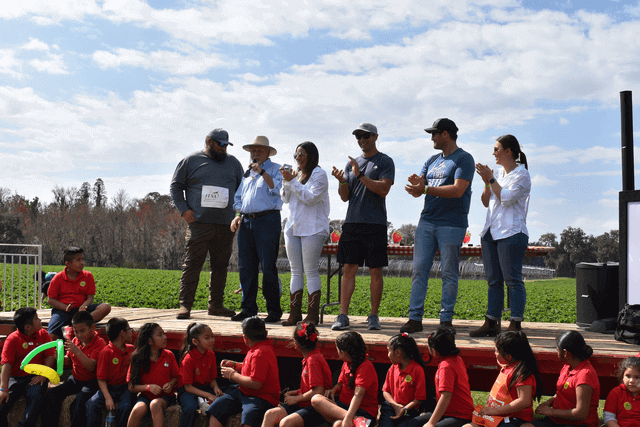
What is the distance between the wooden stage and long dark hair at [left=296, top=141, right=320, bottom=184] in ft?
4.97

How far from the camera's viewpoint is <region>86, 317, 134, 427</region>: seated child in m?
4.64

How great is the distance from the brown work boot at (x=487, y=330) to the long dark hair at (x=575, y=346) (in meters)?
0.96

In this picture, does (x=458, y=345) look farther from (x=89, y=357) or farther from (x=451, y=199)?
(x=89, y=357)

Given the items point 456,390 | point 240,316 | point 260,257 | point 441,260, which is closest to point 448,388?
point 456,390

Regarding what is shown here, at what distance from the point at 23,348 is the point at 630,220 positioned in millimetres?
5949

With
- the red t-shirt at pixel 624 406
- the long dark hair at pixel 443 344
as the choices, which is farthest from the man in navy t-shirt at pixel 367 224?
the red t-shirt at pixel 624 406

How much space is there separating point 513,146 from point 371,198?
1.41m

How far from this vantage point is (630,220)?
207 inches

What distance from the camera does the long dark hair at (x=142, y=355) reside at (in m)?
4.62

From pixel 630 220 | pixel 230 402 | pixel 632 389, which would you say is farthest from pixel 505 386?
pixel 630 220

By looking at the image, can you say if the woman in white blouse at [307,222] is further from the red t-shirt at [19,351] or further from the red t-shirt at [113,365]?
the red t-shirt at [19,351]

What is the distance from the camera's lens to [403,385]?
405 centimetres

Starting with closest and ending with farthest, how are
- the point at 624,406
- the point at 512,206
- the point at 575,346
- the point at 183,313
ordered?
the point at 624,406 < the point at 575,346 < the point at 512,206 < the point at 183,313

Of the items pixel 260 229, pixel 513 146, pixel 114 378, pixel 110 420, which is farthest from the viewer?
pixel 260 229
